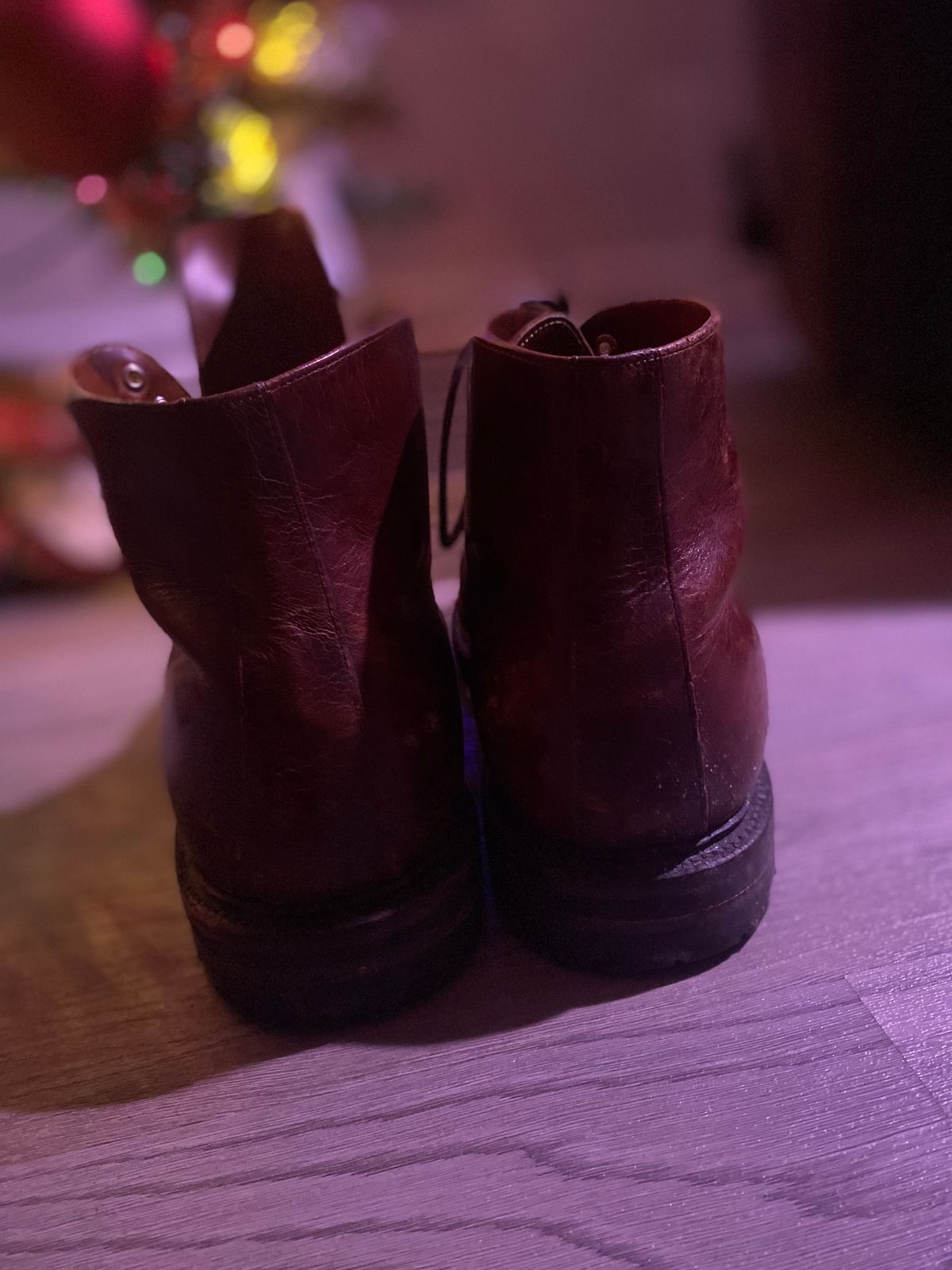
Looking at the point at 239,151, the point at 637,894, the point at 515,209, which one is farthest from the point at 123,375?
the point at 515,209

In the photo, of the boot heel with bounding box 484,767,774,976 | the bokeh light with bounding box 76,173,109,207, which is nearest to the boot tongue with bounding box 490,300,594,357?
the boot heel with bounding box 484,767,774,976

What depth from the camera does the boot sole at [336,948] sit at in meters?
0.54

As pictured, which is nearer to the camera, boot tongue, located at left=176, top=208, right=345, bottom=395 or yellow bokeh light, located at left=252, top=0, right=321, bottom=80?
boot tongue, located at left=176, top=208, right=345, bottom=395

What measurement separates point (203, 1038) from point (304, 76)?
1260 mm

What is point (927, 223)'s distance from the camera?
1.21 meters

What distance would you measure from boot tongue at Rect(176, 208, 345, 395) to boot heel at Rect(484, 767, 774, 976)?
1.24 feet

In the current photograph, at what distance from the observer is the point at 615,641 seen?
503 mm

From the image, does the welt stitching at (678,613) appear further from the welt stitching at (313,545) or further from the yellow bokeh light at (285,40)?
the yellow bokeh light at (285,40)

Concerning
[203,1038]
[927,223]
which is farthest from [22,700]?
[927,223]

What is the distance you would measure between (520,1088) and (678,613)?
28cm

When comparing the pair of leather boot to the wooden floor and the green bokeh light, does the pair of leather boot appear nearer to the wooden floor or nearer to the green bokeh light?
the wooden floor

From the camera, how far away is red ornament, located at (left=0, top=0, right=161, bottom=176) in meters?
0.86

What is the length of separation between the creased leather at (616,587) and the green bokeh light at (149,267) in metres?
0.84

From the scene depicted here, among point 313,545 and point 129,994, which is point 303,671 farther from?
point 129,994
